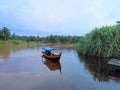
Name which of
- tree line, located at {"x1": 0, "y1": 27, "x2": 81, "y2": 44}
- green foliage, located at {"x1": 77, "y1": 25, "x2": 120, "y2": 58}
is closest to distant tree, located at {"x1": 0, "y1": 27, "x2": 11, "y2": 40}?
tree line, located at {"x1": 0, "y1": 27, "x2": 81, "y2": 44}

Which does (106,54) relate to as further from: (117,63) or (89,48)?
(117,63)

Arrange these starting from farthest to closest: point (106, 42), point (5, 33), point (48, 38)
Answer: point (48, 38) < point (5, 33) < point (106, 42)

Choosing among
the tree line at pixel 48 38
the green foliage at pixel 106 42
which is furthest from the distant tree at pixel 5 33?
the green foliage at pixel 106 42

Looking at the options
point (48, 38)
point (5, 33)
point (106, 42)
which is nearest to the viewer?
point (106, 42)

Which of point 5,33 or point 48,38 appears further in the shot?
point 48,38

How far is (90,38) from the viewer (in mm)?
29578

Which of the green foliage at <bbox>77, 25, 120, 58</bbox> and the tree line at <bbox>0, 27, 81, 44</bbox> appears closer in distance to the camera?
the green foliage at <bbox>77, 25, 120, 58</bbox>

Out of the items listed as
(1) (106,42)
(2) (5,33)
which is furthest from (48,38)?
(1) (106,42)

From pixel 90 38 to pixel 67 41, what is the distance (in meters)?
46.4

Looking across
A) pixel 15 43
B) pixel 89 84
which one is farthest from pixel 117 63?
pixel 15 43

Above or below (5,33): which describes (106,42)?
below

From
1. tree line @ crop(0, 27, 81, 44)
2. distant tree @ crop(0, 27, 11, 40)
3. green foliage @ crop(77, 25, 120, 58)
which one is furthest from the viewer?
tree line @ crop(0, 27, 81, 44)

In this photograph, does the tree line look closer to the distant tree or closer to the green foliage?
the distant tree

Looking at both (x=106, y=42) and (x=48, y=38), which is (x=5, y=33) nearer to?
(x=48, y=38)
